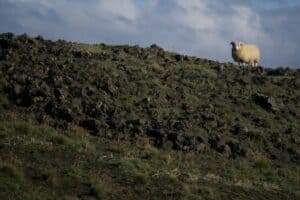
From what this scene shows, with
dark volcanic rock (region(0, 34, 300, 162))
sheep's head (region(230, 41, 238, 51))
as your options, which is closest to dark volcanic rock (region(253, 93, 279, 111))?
dark volcanic rock (region(0, 34, 300, 162))

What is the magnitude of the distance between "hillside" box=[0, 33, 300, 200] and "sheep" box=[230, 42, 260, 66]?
240 centimetres

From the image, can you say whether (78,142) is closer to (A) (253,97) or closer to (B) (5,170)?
(B) (5,170)

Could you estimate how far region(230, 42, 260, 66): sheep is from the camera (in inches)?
1986

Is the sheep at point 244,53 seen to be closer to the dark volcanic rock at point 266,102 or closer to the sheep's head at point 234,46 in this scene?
the sheep's head at point 234,46

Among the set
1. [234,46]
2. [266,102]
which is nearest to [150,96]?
[266,102]

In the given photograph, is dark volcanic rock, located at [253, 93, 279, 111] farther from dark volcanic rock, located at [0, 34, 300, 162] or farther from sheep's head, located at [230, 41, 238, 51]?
sheep's head, located at [230, 41, 238, 51]

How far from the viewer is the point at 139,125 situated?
109ft

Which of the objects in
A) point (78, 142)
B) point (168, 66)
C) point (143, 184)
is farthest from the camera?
point (168, 66)

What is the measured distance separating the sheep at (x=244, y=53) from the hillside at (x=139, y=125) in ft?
7.88

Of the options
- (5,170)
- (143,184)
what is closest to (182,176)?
(143,184)

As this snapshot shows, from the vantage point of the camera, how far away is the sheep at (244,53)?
50.4 metres

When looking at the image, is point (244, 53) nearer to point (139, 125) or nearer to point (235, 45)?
point (235, 45)

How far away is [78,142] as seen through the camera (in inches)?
1160

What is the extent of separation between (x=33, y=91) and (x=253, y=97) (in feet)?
44.0
